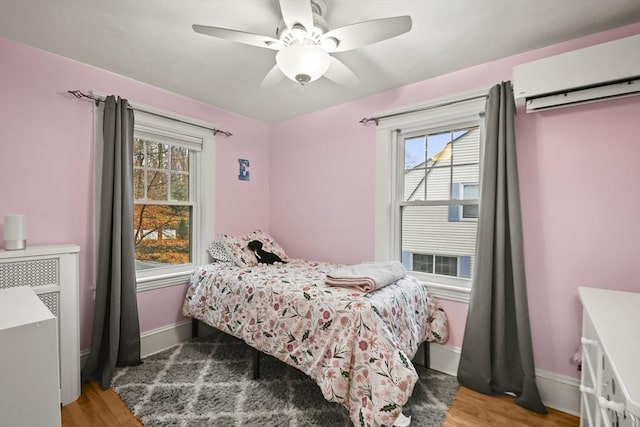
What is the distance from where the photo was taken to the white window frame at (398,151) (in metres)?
2.20

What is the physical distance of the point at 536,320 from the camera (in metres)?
1.95

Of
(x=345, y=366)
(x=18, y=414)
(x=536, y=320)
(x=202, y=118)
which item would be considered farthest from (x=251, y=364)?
(x=202, y=118)

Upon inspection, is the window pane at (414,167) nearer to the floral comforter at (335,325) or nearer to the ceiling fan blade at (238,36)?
the floral comforter at (335,325)

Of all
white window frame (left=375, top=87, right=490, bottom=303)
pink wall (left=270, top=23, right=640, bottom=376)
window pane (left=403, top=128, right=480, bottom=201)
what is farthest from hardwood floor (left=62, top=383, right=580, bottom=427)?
window pane (left=403, top=128, right=480, bottom=201)

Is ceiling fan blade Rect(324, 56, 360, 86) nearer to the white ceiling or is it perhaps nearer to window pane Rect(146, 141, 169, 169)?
the white ceiling

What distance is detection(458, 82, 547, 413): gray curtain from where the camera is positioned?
1906 mm

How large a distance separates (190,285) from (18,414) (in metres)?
1.89

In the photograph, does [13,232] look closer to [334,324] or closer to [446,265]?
[334,324]

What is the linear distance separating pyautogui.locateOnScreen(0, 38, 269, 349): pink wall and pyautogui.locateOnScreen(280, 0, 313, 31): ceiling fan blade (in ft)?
5.80

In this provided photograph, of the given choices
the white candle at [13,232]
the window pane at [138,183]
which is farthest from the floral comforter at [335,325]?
the white candle at [13,232]

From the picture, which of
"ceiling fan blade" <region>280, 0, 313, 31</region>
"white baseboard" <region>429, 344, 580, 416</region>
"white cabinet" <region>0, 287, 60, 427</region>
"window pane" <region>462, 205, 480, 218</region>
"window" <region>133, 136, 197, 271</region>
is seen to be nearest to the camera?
"white cabinet" <region>0, 287, 60, 427</region>

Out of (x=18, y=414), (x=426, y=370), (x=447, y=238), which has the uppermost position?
(x=447, y=238)

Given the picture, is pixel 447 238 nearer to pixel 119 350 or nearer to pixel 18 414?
pixel 18 414

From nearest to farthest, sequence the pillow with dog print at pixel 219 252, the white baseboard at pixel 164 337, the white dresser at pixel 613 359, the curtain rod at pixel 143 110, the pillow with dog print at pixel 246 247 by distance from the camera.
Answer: the white dresser at pixel 613 359 → the curtain rod at pixel 143 110 → the white baseboard at pixel 164 337 → the pillow with dog print at pixel 246 247 → the pillow with dog print at pixel 219 252
